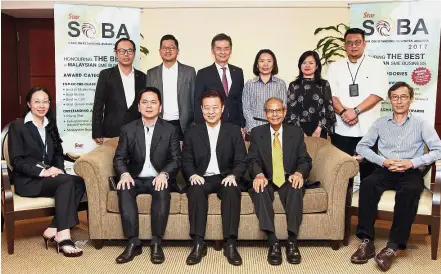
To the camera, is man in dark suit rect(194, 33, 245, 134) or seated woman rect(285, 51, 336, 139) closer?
seated woman rect(285, 51, 336, 139)

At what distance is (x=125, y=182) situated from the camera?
3385mm

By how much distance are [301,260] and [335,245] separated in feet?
1.20

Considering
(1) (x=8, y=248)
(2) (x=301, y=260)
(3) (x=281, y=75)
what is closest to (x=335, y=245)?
(2) (x=301, y=260)

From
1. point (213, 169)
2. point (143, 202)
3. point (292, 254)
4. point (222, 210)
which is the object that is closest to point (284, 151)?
point (213, 169)

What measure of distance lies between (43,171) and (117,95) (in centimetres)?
111

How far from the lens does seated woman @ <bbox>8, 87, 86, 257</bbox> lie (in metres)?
3.42

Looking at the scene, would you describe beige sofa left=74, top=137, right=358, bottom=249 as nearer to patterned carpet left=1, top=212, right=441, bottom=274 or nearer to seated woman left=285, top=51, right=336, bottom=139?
patterned carpet left=1, top=212, right=441, bottom=274

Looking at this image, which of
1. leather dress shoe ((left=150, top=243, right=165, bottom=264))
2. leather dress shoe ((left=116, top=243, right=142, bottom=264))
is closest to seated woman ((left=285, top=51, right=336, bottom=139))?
leather dress shoe ((left=150, top=243, right=165, bottom=264))

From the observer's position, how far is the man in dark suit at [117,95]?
14.3 feet

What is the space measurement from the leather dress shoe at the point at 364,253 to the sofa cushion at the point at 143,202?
131 centimetres

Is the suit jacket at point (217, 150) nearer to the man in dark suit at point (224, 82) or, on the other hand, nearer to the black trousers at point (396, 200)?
the man in dark suit at point (224, 82)

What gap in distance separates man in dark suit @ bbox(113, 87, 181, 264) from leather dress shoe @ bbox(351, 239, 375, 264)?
1369mm

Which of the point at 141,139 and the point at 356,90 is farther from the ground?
the point at 356,90

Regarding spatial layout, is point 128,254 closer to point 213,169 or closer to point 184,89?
point 213,169
